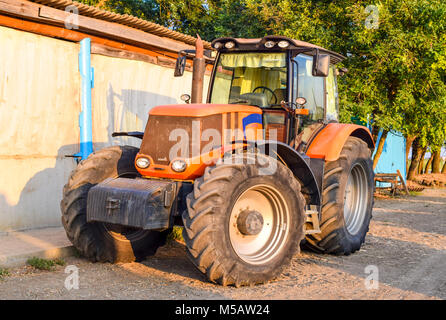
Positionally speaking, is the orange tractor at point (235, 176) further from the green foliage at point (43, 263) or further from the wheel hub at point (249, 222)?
the green foliage at point (43, 263)

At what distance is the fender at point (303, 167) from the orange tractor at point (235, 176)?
0.01 meters

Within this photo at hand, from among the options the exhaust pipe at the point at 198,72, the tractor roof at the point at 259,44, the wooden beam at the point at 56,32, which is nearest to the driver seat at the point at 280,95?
the tractor roof at the point at 259,44

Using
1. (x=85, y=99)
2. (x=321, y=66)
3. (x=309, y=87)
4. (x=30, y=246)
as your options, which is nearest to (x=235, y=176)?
(x=321, y=66)

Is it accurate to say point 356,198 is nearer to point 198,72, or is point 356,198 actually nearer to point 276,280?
point 276,280

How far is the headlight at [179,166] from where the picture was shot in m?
5.30

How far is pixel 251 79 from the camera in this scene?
21.6ft

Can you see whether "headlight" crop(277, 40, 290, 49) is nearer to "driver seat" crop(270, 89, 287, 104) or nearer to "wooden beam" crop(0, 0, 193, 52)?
"driver seat" crop(270, 89, 287, 104)

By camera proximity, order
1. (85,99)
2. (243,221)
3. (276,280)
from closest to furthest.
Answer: (243,221), (276,280), (85,99)

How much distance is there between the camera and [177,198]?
17.3 ft

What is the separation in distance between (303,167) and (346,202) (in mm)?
1672
